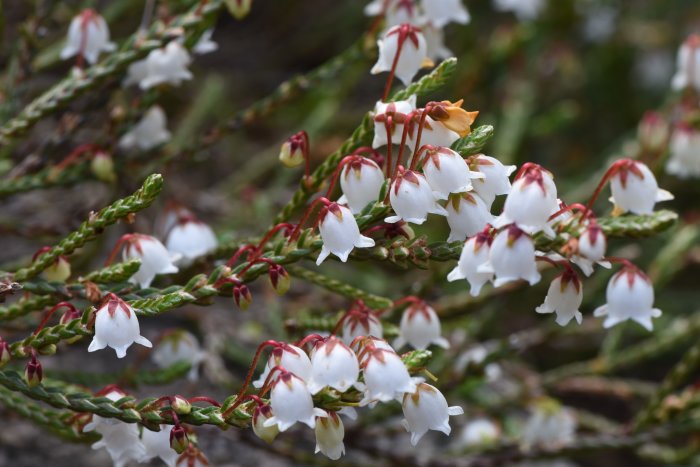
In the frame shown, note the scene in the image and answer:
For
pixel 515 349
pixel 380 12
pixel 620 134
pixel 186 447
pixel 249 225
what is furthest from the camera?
pixel 620 134

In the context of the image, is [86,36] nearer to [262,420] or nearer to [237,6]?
[237,6]

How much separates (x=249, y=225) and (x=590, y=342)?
51.2 inches

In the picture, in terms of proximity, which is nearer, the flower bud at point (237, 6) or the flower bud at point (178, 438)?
the flower bud at point (178, 438)

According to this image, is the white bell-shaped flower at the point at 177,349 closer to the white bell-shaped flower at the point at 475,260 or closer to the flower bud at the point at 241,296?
the flower bud at the point at 241,296

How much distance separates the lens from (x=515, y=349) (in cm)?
205

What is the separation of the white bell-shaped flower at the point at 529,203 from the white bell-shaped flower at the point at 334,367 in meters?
0.27

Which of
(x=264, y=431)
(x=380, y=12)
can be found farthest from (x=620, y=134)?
(x=264, y=431)

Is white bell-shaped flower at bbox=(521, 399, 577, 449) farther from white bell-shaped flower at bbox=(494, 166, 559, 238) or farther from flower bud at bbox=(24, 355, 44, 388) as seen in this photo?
flower bud at bbox=(24, 355, 44, 388)

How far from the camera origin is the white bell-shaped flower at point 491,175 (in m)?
1.32

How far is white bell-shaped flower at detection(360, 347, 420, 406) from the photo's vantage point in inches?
47.8

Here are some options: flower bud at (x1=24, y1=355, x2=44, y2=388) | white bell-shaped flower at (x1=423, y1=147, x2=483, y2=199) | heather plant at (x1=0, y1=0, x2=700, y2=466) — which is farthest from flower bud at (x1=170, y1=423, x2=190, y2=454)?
white bell-shaped flower at (x1=423, y1=147, x2=483, y2=199)

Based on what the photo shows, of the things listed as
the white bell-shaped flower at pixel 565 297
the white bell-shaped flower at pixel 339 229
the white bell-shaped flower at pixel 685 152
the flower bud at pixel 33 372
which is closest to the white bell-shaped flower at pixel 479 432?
the white bell-shaped flower at pixel 685 152

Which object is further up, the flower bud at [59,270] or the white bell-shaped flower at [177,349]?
the flower bud at [59,270]

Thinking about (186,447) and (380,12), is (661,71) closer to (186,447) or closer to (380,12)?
(380,12)
